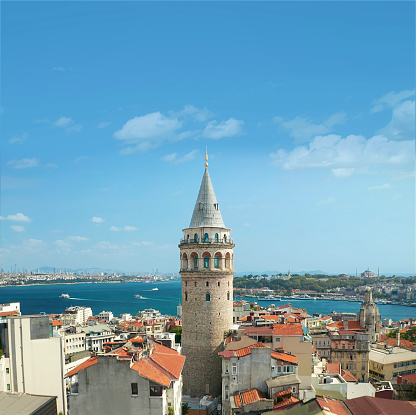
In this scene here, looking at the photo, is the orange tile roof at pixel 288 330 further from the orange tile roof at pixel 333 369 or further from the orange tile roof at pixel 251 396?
the orange tile roof at pixel 333 369

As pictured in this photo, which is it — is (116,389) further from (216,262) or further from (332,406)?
(216,262)

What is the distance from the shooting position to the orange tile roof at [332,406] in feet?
58.4

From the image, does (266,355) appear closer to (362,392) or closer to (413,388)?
(362,392)

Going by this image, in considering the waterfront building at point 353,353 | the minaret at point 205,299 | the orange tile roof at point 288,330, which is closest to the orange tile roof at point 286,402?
the orange tile roof at point 288,330

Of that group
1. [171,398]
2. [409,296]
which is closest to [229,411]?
[171,398]

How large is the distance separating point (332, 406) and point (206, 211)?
1441 cm

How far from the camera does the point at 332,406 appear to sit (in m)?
18.4

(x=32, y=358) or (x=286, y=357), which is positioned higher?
(x=32, y=358)

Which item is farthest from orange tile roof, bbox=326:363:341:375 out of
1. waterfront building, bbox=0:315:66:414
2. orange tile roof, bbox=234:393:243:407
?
waterfront building, bbox=0:315:66:414

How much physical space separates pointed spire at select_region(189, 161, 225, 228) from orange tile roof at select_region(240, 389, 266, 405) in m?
10.6

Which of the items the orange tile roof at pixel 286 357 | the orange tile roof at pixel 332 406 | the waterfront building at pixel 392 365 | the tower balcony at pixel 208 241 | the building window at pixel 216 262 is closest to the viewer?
the orange tile roof at pixel 332 406

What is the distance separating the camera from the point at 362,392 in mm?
23578

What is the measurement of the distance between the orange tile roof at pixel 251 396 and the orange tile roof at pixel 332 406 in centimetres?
349

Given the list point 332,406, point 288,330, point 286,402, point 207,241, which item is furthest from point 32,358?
point 288,330
